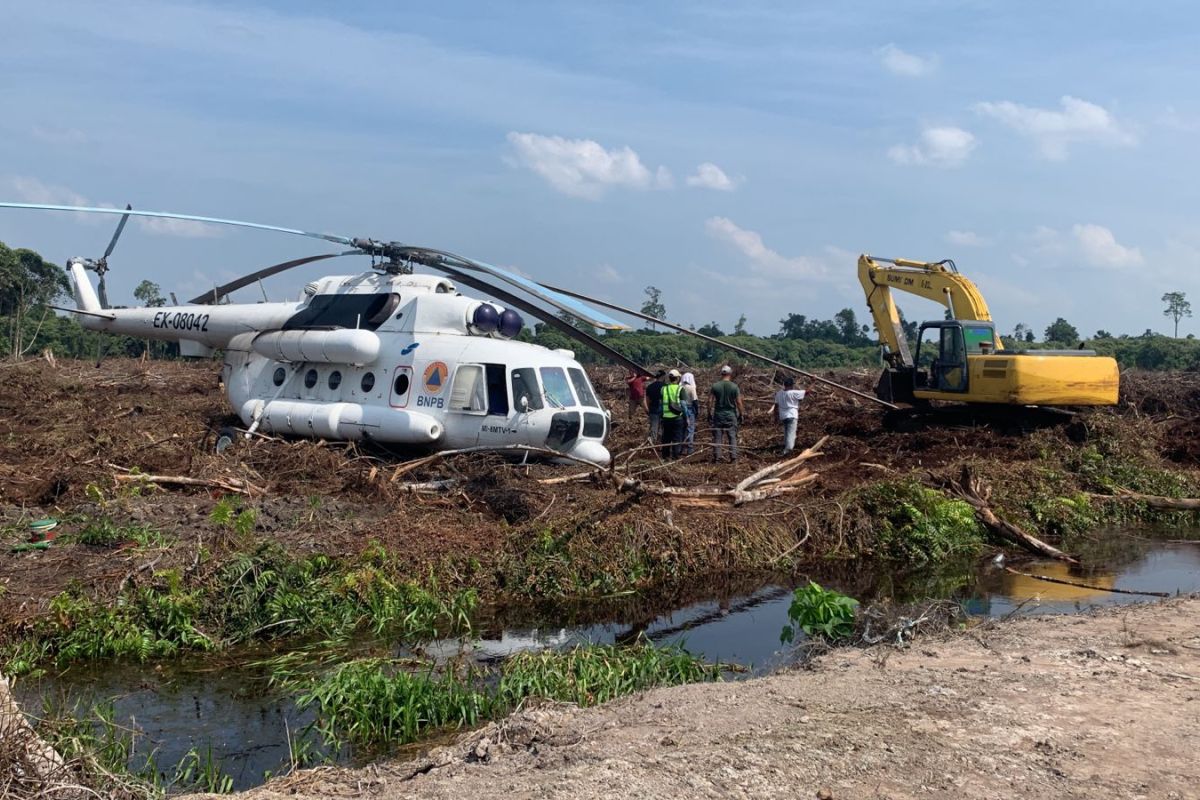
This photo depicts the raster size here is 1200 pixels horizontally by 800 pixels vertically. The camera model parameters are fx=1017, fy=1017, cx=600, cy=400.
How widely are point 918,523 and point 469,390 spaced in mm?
5765

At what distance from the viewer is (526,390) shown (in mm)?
12875

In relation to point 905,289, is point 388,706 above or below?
below

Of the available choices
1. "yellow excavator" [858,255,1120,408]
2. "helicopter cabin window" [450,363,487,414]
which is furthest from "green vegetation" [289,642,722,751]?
"yellow excavator" [858,255,1120,408]

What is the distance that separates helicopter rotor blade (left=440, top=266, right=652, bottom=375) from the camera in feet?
41.3

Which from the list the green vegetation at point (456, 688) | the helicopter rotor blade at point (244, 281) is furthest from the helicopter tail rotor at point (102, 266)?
the green vegetation at point (456, 688)

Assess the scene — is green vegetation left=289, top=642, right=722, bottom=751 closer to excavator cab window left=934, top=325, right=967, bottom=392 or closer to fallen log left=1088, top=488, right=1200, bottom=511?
fallen log left=1088, top=488, right=1200, bottom=511

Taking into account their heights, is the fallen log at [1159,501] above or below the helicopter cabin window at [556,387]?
below

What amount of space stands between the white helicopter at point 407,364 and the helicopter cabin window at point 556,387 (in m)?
0.01

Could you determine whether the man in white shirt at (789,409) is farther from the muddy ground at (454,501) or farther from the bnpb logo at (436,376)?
the bnpb logo at (436,376)

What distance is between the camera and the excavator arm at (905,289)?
20.4 meters

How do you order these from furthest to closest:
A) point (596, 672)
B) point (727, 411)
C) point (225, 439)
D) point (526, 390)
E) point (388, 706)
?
point (727, 411) < point (225, 439) < point (526, 390) < point (596, 672) < point (388, 706)

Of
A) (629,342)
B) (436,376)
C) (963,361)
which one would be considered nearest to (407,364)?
(436,376)

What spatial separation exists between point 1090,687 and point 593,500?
19.2 feet

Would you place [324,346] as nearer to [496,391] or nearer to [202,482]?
[496,391]
